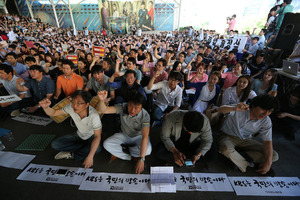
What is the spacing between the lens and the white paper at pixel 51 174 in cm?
200

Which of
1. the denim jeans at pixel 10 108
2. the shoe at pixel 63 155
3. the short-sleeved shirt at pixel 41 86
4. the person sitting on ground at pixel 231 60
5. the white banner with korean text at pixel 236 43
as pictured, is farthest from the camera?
the white banner with korean text at pixel 236 43

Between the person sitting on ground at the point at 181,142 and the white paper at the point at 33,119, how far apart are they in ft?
9.35

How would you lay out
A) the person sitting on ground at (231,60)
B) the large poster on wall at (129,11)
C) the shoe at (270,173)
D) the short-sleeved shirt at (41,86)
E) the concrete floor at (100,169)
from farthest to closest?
the large poster on wall at (129,11) < the person sitting on ground at (231,60) < the short-sleeved shirt at (41,86) < the shoe at (270,173) < the concrete floor at (100,169)

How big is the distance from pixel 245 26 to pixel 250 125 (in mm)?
17375

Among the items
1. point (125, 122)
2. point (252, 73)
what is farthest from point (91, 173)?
point (252, 73)

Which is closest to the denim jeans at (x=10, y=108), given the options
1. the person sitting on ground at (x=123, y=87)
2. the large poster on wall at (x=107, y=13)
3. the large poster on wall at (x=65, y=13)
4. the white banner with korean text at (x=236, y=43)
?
the person sitting on ground at (x=123, y=87)

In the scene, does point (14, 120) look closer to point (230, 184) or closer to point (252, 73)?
point (230, 184)

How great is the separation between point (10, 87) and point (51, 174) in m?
2.55

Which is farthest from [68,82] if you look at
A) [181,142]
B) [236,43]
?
[236,43]

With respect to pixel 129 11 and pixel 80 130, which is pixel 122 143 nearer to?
pixel 80 130

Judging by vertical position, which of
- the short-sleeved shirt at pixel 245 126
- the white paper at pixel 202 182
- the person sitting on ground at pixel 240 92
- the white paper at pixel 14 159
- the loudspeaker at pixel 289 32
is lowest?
the white paper at pixel 202 182

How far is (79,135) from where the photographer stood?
2307 millimetres

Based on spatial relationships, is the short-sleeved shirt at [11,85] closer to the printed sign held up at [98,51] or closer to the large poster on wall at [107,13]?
the printed sign held up at [98,51]

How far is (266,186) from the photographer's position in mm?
1987
